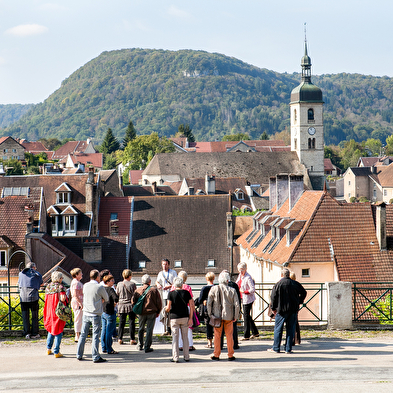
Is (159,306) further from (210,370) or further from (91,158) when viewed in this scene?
(91,158)

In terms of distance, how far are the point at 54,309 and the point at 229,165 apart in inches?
3902

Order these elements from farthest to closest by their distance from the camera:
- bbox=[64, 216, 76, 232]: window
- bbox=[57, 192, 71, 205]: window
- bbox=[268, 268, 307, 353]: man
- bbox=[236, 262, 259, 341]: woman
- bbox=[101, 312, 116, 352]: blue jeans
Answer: bbox=[57, 192, 71, 205]: window < bbox=[64, 216, 76, 232]: window < bbox=[236, 262, 259, 341]: woman < bbox=[101, 312, 116, 352]: blue jeans < bbox=[268, 268, 307, 353]: man

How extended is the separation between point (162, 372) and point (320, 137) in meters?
104

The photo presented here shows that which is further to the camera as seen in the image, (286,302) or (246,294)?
(246,294)

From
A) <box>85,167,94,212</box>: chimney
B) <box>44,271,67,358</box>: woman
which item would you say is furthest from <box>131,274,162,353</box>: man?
<box>85,167,94,212</box>: chimney

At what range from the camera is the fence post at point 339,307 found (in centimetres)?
1392

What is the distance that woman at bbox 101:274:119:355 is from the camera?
12.2m

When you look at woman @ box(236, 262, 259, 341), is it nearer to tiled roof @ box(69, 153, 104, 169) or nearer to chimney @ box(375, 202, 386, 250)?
chimney @ box(375, 202, 386, 250)

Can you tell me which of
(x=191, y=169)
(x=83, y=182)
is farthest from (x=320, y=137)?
(x=83, y=182)

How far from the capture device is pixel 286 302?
463 inches

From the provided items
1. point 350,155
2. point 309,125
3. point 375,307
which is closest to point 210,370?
point 375,307

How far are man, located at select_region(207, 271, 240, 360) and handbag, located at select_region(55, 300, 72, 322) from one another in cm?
279

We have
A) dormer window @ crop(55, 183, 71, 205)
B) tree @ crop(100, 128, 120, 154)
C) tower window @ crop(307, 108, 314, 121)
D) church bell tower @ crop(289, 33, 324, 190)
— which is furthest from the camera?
tree @ crop(100, 128, 120, 154)

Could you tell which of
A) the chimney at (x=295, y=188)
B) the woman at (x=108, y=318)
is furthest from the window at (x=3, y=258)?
the woman at (x=108, y=318)
